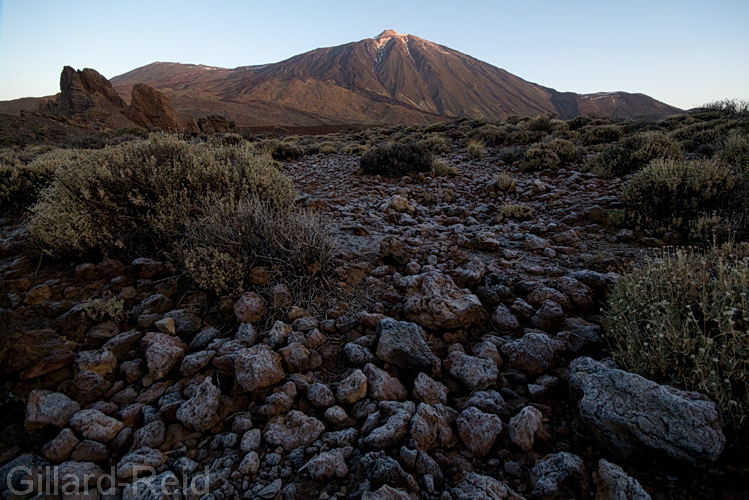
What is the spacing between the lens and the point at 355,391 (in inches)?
75.7

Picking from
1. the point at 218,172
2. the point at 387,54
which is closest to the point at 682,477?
the point at 218,172

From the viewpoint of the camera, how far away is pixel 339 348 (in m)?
2.36

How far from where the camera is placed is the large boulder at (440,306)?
2.49 meters

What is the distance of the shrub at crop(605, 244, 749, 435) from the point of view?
5.09 ft

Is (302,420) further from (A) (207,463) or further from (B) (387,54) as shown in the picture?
(B) (387,54)

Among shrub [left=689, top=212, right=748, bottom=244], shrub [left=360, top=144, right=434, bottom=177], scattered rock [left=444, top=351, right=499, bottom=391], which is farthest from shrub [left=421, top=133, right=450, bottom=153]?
scattered rock [left=444, top=351, right=499, bottom=391]

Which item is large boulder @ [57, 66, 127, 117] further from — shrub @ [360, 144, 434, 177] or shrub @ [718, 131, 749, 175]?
shrub @ [718, 131, 749, 175]

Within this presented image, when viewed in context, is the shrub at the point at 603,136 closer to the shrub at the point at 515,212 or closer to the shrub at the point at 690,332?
the shrub at the point at 515,212

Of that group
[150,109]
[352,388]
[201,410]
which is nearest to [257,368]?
[201,410]

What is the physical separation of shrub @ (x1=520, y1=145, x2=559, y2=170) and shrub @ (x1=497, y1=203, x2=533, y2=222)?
313 cm

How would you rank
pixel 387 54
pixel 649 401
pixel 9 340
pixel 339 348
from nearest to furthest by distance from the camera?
pixel 649 401, pixel 9 340, pixel 339 348, pixel 387 54

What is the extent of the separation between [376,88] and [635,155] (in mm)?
152586

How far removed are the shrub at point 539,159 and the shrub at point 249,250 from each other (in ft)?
19.8

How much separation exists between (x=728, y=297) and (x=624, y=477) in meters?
1.12
